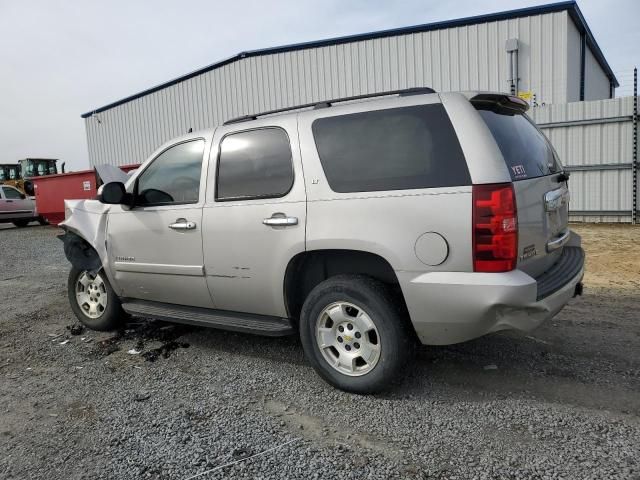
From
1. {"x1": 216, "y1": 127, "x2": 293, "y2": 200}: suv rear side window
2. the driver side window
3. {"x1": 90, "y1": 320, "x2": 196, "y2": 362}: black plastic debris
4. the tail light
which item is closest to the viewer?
the tail light

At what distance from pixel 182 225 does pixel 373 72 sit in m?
13.3

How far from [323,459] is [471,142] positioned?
1.95 metres

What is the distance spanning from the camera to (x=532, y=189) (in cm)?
312

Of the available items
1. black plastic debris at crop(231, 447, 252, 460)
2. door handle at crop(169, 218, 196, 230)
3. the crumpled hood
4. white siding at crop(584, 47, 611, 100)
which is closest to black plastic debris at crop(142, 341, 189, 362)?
the crumpled hood

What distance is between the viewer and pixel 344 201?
329 centimetres

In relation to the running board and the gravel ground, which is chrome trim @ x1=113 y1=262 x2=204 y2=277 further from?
the gravel ground

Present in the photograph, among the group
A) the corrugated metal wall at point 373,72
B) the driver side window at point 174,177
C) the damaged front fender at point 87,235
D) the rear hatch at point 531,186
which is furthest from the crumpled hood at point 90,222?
the corrugated metal wall at point 373,72

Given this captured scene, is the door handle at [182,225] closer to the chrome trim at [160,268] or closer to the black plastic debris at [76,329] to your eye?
the chrome trim at [160,268]

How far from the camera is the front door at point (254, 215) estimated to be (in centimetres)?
354

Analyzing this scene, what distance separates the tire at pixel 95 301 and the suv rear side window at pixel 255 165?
5.97 ft

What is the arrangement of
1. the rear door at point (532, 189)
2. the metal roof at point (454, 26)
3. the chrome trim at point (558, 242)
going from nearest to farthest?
1. the rear door at point (532, 189)
2. the chrome trim at point (558, 242)
3. the metal roof at point (454, 26)

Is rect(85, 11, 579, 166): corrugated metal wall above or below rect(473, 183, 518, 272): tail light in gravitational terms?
above

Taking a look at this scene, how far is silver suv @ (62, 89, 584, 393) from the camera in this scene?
2922mm

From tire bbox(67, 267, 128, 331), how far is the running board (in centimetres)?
26
